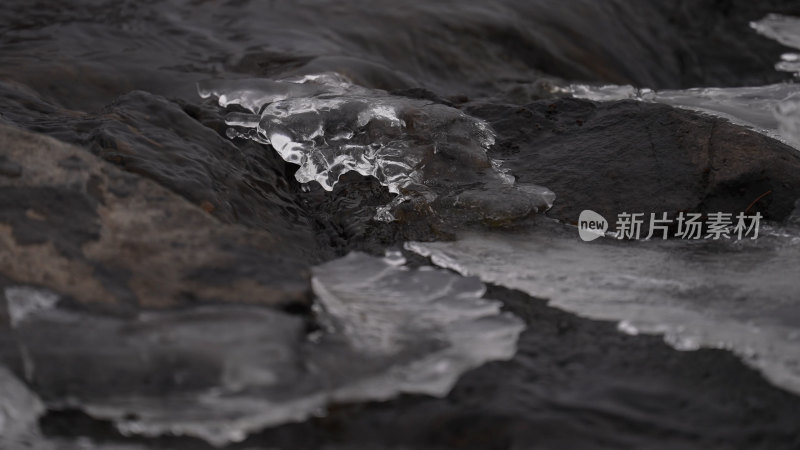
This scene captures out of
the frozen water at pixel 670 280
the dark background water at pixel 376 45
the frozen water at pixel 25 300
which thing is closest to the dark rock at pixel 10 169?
the frozen water at pixel 25 300

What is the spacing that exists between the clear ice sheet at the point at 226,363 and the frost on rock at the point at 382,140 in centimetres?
124

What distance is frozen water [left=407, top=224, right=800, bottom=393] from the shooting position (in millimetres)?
2398

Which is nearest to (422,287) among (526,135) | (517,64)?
(526,135)

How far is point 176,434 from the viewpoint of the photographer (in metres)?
1.93

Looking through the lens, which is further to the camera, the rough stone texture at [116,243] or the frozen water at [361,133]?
the frozen water at [361,133]

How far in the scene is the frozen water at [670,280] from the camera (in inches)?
94.4

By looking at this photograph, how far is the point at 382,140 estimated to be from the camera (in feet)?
12.0

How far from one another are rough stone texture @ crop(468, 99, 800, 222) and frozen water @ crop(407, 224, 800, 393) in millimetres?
184

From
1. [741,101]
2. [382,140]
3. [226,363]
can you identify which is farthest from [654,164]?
[226,363]

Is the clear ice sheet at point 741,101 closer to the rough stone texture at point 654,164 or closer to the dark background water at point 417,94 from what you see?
the dark background water at point 417,94

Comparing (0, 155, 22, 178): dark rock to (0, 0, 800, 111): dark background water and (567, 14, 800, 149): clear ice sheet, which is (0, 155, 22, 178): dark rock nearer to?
(0, 0, 800, 111): dark background water

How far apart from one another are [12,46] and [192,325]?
3.15 meters

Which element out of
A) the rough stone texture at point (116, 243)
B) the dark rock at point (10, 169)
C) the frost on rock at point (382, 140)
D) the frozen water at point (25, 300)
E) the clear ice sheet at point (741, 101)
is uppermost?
the clear ice sheet at point (741, 101)

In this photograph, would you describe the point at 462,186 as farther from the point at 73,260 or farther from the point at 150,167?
the point at 73,260
